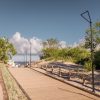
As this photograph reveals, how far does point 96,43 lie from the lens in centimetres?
4941

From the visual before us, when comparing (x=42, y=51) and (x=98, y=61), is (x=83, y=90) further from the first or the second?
(x=42, y=51)

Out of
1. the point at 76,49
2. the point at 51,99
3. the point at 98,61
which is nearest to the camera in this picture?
the point at 51,99

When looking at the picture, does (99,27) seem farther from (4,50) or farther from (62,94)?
(4,50)

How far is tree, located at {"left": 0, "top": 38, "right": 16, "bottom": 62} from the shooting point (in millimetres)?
74000

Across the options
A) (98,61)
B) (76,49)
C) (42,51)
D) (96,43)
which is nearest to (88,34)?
(96,43)

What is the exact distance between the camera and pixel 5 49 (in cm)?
7500

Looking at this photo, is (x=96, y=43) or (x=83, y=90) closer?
(x=83, y=90)

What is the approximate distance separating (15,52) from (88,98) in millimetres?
59471

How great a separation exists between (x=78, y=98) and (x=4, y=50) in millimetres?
59181

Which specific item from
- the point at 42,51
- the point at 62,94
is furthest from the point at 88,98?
the point at 42,51

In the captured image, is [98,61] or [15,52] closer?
[98,61]

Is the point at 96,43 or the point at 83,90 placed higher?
the point at 96,43

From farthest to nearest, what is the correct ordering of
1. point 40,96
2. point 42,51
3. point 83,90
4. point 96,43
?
point 42,51 → point 96,43 → point 83,90 → point 40,96

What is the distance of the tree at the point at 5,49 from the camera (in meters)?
74.0
